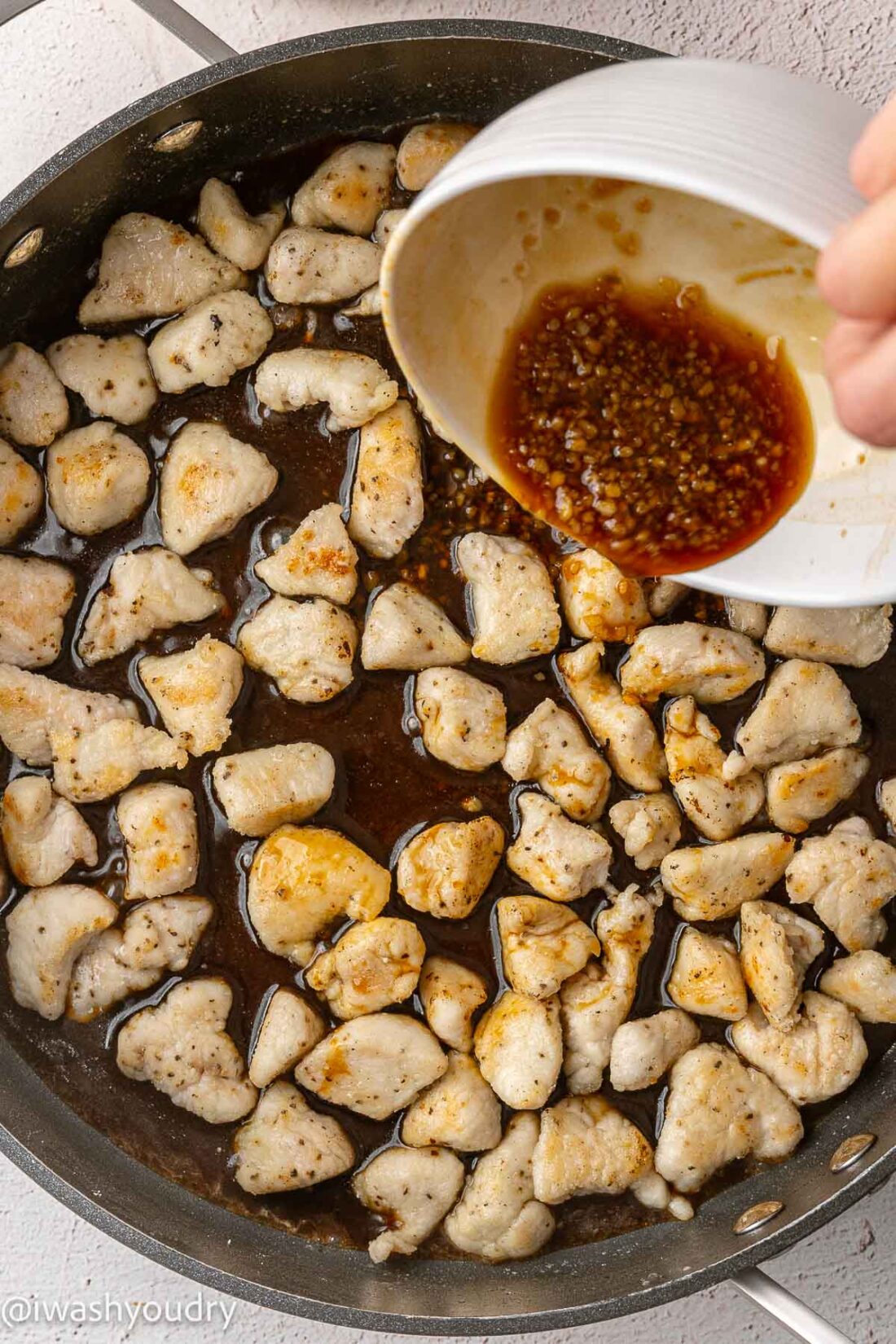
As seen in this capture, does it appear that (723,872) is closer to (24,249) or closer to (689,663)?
(689,663)

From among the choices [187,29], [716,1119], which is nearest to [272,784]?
[716,1119]

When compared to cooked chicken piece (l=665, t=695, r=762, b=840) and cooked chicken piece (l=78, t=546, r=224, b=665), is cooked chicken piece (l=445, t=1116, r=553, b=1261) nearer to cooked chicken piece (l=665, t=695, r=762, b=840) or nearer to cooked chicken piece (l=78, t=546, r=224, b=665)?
cooked chicken piece (l=665, t=695, r=762, b=840)

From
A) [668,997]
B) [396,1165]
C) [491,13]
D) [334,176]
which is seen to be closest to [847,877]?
[668,997]

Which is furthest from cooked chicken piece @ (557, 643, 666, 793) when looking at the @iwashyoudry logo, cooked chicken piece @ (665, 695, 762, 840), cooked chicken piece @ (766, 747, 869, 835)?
the @iwashyoudry logo

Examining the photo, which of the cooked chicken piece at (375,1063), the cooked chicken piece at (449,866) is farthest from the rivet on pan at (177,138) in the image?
the cooked chicken piece at (375,1063)

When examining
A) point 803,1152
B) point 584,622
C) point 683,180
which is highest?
point 683,180

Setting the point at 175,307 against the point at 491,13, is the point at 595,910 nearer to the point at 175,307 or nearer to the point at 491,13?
the point at 175,307
